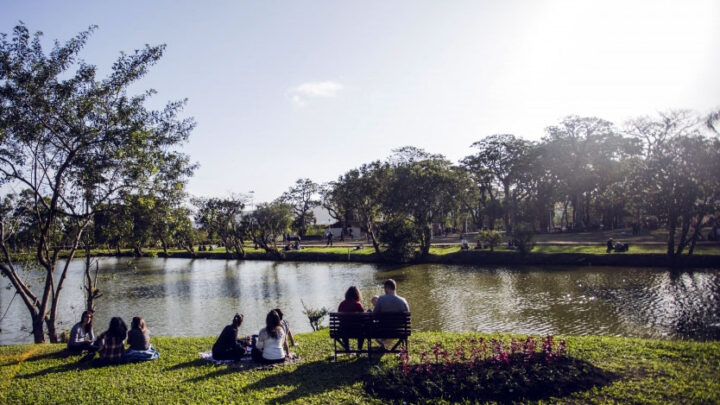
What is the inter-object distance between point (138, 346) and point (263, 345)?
11.9 ft

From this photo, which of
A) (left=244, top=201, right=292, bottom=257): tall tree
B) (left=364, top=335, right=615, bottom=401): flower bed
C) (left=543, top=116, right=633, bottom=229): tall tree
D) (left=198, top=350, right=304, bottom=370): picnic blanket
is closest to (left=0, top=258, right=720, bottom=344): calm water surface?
(left=198, top=350, right=304, bottom=370): picnic blanket

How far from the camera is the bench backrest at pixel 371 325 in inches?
393

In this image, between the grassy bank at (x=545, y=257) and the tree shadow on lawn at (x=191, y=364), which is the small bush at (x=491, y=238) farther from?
the tree shadow on lawn at (x=191, y=364)

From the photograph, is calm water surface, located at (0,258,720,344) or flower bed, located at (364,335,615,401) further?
calm water surface, located at (0,258,720,344)

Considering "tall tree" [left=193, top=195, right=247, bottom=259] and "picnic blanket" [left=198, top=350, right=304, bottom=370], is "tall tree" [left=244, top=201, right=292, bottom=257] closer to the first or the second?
"tall tree" [left=193, top=195, right=247, bottom=259]

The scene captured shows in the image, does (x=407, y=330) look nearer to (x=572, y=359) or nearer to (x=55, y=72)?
(x=572, y=359)

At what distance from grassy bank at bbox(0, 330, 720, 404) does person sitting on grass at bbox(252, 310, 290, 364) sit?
1.22 ft

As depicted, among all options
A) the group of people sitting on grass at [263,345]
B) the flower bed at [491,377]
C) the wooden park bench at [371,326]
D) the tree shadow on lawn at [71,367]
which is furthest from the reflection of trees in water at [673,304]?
the tree shadow on lawn at [71,367]

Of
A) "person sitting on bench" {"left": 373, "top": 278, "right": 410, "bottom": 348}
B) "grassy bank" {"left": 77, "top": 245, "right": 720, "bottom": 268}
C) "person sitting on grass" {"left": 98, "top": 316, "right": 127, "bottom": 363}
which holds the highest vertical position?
"person sitting on bench" {"left": 373, "top": 278, "right": 410, "bottom": 348}

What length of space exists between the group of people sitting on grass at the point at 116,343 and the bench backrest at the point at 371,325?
16.5ft

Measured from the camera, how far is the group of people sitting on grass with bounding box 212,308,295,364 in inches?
401

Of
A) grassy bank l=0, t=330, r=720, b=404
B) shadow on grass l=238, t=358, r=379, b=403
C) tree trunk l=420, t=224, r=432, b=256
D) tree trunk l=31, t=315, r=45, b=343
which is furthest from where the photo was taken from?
tree trunk l=420, t=224, r=432, b=256

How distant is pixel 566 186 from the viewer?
60.3 meters

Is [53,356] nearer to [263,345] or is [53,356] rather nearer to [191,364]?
[191,364]
